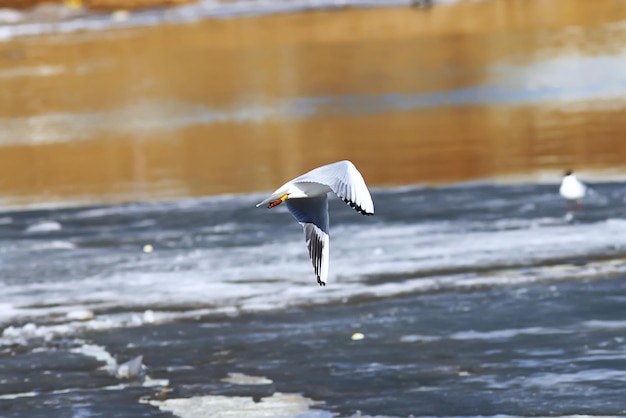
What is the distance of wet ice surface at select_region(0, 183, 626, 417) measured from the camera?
9344 mm

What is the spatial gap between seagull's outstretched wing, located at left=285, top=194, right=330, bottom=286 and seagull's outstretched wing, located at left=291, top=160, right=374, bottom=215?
322mm

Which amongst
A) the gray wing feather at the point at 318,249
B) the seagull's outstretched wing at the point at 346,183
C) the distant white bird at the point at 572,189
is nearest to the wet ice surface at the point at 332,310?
the distant white bird at the point at 572,189

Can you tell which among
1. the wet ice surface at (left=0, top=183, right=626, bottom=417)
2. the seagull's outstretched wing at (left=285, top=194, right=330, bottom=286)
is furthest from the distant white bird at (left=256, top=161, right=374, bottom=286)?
the wet ice surface at (left=0, top=183, right=626, bottom=417)

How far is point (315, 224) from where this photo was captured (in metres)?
8.23

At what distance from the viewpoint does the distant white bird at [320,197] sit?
736 cm

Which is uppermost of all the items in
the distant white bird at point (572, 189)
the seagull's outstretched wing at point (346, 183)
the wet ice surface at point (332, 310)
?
the distant white bird at point (572, 189)

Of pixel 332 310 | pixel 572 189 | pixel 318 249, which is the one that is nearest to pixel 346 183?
pixel 318 249

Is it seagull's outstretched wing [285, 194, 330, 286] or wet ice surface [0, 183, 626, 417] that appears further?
wet ice surface [0, 183, 626, 417]

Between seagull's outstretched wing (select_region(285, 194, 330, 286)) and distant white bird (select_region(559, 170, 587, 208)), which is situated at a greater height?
distant white bird (select_region(559, 170, 587, 208))

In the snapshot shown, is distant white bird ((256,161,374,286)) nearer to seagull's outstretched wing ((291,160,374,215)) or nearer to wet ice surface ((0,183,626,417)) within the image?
seagull's outstretched wing ((291,160,374,215))

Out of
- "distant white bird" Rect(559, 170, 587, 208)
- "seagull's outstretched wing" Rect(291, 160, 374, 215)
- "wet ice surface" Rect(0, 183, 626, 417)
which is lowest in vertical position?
"wet ice surface" Rect(0, 183, 626, 417)

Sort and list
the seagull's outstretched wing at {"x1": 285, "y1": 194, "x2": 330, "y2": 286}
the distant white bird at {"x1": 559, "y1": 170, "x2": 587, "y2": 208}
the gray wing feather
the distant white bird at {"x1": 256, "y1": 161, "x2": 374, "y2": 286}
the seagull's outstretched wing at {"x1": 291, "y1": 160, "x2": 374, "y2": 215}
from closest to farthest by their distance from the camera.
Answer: the seagull's outstretched wing at {"x1": 291, "y1": 160, "x2": 374, "y2": 215}
the distant white bird at {"x1": 256, "y1": 161, "x2": 374, "y2": 286}
the gray wing feather
the seagull's outstretched wing at {"x1": 285, "y1": 194, "x2": 330, "y2": 286}
the distant white bird at {"x1": 559, "y1": 170, "x2": 587, "y2": 208}

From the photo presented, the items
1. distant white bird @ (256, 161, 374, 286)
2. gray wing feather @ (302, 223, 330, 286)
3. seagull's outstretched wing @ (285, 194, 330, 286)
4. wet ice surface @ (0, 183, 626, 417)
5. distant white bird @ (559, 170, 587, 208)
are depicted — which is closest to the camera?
distant white bird @ (256, 161, 374, 286)

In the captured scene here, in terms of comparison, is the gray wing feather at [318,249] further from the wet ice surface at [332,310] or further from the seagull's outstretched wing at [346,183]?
the wet ice surface at [332,310]
